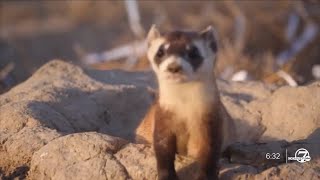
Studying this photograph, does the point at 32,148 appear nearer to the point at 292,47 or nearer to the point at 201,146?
the point at 201,146

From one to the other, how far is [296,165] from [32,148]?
4.41 ft

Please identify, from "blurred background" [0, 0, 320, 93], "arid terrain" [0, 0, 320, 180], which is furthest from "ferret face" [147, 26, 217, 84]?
"blurred background" [0, 0, 320, 93]

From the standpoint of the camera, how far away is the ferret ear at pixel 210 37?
2787 millimetres

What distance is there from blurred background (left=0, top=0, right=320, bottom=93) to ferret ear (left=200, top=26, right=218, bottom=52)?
2.76 meters

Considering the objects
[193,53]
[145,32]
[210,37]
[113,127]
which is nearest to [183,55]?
[193,53]

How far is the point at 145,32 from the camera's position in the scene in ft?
29.4

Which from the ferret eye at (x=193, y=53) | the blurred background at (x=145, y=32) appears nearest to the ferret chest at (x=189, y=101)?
the ferret eye at (x=193, y=53)

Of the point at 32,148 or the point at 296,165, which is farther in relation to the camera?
the point at 32,148

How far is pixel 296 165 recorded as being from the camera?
2.89 m

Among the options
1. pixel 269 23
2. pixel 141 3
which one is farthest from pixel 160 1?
pixel 269 23

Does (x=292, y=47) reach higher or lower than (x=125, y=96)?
lower

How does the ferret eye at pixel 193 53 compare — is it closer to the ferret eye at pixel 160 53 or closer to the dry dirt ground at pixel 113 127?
the ferret eye at pixel 160 53

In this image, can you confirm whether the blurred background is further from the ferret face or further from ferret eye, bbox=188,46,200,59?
ferret eye, bbox=188,46,200,59

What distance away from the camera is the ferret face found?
2.56 metres
